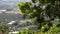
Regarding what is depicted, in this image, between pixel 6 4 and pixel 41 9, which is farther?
pixel 6 4

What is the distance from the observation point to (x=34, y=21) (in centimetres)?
821

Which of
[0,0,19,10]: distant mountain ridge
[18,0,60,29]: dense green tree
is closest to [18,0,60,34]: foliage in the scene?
[18,0,60,29]: dense green tree

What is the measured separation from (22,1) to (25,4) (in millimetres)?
154

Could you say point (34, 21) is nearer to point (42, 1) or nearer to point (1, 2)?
point (42, 1)

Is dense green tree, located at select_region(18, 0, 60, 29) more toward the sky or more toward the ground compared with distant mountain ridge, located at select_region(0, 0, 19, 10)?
more toward the sky

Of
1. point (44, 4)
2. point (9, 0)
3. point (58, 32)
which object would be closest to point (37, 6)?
point (44, 4)

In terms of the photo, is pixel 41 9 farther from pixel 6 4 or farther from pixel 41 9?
pixel 6 4

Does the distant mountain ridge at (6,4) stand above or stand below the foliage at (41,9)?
below

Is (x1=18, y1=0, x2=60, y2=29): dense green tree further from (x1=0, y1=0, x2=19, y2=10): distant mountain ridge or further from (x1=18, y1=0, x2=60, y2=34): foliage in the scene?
(x1=0, y1=0, x2=19, y2=10): distant mountain ridge

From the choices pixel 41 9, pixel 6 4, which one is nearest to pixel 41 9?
pixel 41 9

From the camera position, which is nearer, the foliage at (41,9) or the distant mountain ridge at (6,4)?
the foliage at (41,9)

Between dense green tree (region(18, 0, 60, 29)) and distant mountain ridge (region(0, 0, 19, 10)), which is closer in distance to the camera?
dense green tree (region(18, 0, 60, 29))

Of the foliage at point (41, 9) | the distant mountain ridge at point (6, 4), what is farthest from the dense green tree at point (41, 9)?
the distant mountain ridge at point (6, 4)

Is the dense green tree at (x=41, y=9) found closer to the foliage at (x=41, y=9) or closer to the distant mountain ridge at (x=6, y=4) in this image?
the foliage at (x=41, y=9)
